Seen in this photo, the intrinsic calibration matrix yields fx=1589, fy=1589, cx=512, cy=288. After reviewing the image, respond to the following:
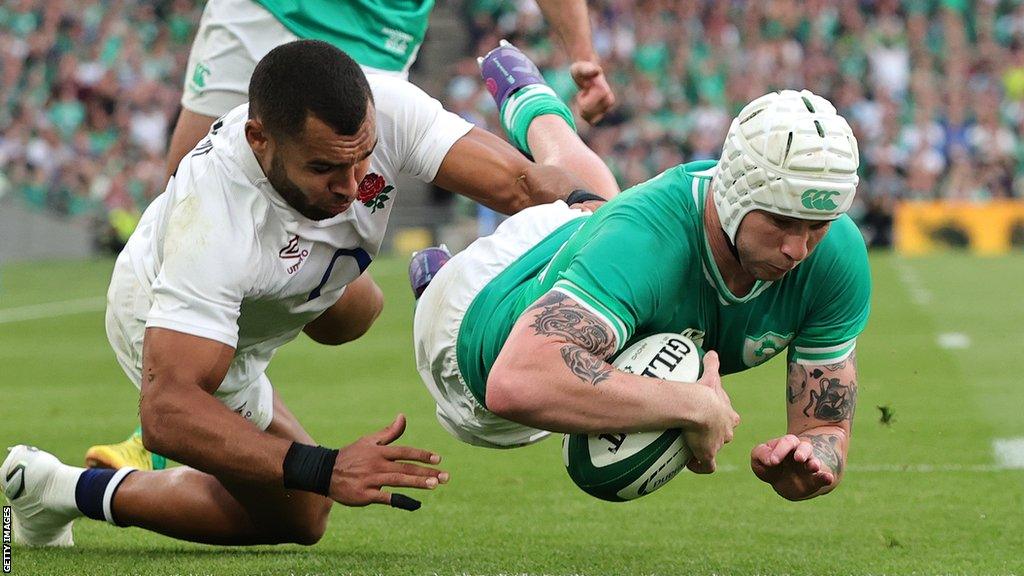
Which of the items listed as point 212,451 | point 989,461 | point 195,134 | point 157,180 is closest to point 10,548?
point 212,451

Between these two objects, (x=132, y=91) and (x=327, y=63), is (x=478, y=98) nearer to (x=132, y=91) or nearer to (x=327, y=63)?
(x=132, y=91)

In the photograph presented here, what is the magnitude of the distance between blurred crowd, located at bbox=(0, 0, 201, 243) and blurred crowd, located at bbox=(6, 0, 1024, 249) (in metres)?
0.03

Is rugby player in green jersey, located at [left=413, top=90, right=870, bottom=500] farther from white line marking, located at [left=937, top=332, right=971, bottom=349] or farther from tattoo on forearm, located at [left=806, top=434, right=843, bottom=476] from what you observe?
white line marking, located at [left=937, top=332, right=971, bottom=349]

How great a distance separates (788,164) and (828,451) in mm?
995


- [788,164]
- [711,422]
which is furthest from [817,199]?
[711,422]

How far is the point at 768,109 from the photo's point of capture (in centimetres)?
472

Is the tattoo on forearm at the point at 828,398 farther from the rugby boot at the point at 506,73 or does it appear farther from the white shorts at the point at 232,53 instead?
the white shorts at the point at 232,53

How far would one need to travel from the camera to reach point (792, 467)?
4844mm

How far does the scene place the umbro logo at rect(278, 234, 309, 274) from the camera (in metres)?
5.23

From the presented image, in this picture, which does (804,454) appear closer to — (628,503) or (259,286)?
(259,286)

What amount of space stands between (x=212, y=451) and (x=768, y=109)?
1.95 metres

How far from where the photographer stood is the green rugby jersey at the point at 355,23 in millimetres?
7199

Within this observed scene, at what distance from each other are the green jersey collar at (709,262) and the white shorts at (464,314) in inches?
32.6
